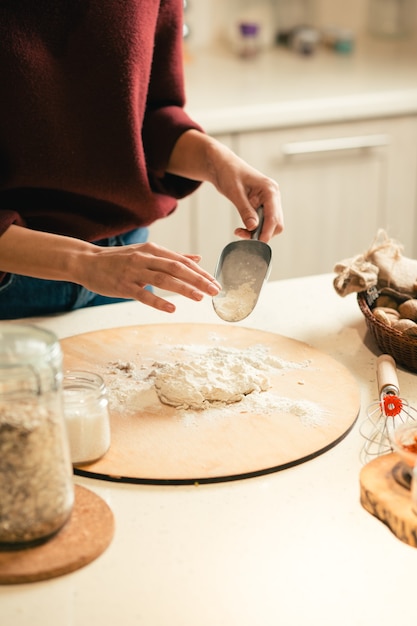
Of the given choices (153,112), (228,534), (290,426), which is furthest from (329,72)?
(228,534)

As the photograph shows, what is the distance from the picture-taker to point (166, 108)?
1.64 m

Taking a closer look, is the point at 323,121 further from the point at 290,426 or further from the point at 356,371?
the point at 290,426

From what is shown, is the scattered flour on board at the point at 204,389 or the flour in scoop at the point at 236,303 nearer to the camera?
the scattered flour on board at the point at 204,389

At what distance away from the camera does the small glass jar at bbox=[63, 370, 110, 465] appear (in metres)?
0.99

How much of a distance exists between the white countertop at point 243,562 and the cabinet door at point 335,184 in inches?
64.0

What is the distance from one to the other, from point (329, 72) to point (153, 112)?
149 centimetres

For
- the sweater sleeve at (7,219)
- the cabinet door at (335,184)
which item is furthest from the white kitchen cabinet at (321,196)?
the sweater sleeve at (7,219)

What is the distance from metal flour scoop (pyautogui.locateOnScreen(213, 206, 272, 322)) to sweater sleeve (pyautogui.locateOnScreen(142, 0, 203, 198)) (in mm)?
279

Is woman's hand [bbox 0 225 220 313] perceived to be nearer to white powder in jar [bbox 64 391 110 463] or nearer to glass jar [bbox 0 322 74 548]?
white powder in jar [bbox 64 391 110 463]

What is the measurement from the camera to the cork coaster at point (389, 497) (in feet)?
2.87

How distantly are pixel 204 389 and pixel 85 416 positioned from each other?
0.21 meters

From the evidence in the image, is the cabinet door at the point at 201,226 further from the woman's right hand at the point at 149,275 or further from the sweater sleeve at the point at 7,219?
the woman's right hand at the point at 149,275

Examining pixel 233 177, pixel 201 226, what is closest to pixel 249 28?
pixel 201 226

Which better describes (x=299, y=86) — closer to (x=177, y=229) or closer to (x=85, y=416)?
(x=177, y=229)
